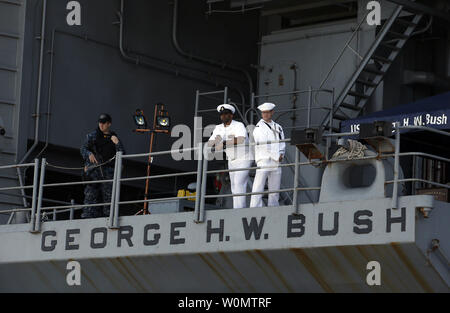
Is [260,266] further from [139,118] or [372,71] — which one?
[372,71]

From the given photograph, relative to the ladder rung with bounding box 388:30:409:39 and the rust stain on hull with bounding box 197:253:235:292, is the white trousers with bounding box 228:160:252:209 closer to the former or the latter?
the rust stain on hull with bounding box 197:253:235:292

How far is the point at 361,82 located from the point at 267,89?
2946mm

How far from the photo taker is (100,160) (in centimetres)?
1697

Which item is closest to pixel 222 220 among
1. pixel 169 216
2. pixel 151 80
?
pixel 169 216

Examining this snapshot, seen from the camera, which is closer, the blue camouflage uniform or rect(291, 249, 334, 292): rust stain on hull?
rect(291, 249, 334, 292): rust stain on hull

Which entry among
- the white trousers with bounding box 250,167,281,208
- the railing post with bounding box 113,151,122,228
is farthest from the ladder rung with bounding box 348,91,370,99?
the railing post with bounding box 113,151,122,228

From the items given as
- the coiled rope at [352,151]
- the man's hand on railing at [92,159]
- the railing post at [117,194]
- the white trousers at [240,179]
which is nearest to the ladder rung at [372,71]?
the white trousers at [240,179]

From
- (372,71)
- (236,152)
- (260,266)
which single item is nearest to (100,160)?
(236,152)

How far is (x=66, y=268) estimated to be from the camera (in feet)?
52.9

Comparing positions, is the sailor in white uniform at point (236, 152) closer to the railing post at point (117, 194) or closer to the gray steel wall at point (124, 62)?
the railing post at point (117, 194)

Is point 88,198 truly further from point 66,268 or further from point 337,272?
point 337,272

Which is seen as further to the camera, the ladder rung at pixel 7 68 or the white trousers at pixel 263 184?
the ladder rung at pixel 7 68

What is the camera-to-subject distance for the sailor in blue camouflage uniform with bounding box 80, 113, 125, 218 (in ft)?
55.1

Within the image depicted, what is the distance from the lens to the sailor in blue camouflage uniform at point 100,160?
661 inches
